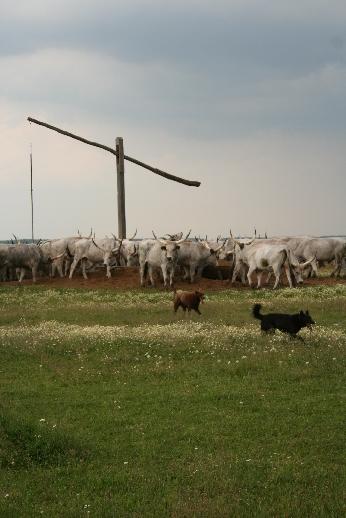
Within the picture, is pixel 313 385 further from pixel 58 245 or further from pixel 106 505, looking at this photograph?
pixel 58 245

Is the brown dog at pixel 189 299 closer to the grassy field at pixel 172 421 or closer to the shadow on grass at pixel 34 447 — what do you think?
the grassy field at pixel 172 421

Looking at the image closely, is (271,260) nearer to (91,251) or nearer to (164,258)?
(164,258)

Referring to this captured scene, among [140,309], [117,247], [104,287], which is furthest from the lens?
[117,247]

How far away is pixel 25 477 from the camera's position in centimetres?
924

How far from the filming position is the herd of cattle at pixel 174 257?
120 feet

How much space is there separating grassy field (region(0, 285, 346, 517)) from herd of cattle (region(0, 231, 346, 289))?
1526cm

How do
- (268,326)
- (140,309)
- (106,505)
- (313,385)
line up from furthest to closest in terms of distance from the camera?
1. (140,309)
2. (268,326)
3. (313,385)
4. (106,505)

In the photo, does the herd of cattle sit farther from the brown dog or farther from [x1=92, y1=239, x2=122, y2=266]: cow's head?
the brown dog

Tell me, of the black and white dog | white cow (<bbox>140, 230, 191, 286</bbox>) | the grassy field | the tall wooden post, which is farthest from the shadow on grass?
the tall wooden post

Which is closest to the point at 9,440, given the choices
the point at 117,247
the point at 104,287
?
the point at 104,287

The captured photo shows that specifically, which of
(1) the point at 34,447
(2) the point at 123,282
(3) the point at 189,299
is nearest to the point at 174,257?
(2) the point at 123,282

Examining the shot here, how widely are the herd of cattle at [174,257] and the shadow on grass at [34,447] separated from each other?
2560 centimetres

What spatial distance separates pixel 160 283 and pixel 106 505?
30.6 metres

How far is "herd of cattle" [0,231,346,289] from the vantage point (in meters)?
36.7
